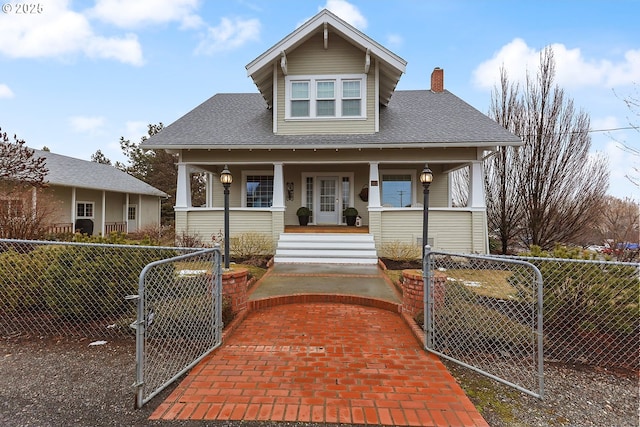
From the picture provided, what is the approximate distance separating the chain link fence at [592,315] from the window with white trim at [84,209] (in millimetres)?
20837

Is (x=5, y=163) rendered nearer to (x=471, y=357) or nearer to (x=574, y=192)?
(x=471, y=357)

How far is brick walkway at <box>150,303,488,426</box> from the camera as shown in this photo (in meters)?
2.35

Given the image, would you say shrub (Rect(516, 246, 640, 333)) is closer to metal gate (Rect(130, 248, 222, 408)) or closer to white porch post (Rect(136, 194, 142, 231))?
metal gate (Rect(130, 248, 222, 408))

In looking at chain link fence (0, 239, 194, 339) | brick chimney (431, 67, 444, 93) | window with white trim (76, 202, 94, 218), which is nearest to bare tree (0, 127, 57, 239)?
chain link fence (0, 239, 194, 339)

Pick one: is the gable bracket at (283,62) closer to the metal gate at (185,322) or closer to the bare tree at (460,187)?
the metal gate at (185,322)

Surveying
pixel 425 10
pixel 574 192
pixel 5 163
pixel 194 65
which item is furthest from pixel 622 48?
pixel 5 163

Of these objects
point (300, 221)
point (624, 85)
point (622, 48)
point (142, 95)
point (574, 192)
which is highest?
point (142, 95)

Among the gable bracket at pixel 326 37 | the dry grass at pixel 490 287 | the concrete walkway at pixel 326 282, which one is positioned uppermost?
the gable bracket at pixel 326 37

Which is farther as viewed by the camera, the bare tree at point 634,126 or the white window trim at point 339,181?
the white window trim at point 339,181

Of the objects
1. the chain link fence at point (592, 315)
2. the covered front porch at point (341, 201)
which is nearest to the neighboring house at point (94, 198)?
the covered front porch at point (341, 201)

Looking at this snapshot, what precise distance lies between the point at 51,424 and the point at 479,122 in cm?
1209

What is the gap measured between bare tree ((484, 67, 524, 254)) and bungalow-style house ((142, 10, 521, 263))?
191 cm

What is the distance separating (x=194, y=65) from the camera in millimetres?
14773

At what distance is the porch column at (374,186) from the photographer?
372 inches
